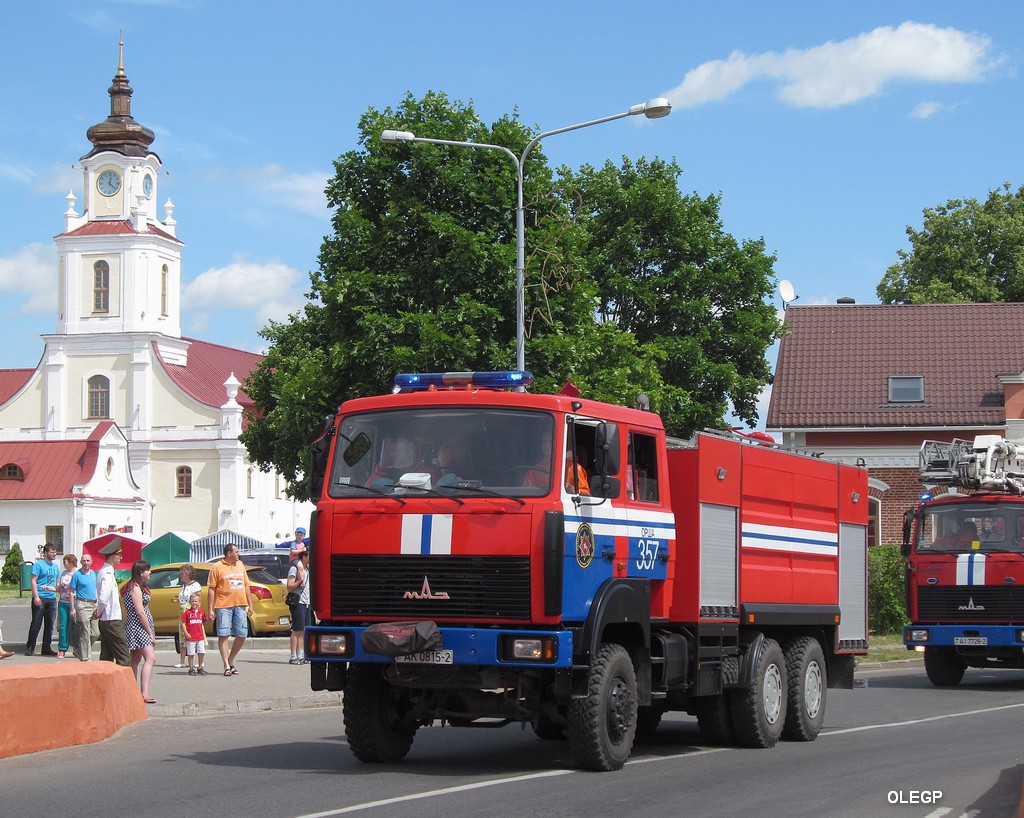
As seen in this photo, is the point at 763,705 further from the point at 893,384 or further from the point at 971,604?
the point at 893,384

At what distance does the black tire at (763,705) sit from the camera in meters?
14.2

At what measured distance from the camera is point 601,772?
39.1 ft

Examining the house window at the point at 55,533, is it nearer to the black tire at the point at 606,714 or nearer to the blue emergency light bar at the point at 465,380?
the blue emergency light bar at the point at 465,380

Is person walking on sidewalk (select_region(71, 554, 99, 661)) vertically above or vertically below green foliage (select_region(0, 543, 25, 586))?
above

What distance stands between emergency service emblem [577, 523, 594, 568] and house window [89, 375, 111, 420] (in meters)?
86.5

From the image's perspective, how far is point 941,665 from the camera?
78.5 feet

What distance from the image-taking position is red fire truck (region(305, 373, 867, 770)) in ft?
37.5

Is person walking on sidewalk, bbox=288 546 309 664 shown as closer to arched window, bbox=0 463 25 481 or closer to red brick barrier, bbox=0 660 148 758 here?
red brick barrier, bbox=0 660 148 758

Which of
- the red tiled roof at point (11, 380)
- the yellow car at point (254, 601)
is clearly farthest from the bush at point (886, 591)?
the red tiled roof at point (11, 380)

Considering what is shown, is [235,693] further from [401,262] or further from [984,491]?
[401,262]

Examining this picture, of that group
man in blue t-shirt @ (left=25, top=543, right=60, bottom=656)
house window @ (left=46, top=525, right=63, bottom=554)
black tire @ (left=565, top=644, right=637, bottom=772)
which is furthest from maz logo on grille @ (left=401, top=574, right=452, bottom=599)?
house window @ (left=46, top=525, right=63, bottom=554)

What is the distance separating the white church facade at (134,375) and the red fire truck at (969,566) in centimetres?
7149

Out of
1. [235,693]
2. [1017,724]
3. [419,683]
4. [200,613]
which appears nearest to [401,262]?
[200,613]

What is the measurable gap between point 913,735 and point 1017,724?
2.08m
